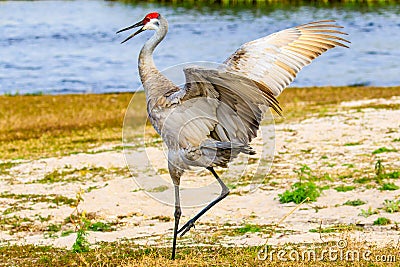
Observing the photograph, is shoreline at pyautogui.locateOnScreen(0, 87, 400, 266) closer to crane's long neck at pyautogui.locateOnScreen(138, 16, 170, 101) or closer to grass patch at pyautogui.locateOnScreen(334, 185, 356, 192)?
grass patch at pyautogui.locateOnScreen(334, 185, 356, 192)

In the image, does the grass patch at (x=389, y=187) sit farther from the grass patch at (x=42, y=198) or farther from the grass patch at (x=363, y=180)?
the grass patch at (x=42, y=198)

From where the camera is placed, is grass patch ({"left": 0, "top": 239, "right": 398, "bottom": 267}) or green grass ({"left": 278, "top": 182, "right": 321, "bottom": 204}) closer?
grass patch ({"left": 0, "top": 239, "right": 398, "bottom": 267})

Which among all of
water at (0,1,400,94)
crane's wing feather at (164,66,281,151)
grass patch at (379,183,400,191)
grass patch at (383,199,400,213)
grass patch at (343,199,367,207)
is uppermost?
crane's wing feather at (164,66,281,151)

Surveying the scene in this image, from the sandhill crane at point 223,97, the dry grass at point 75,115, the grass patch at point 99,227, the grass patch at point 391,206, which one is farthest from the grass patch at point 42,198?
the grass patch at point 391,206

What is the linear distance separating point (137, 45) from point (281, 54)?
94.0ft

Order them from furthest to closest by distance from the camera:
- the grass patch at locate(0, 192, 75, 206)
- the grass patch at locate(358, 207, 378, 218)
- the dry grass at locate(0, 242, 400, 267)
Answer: the grass patch at locate(0, 192, 75, 206) < the grass patch at locate(358, 207, 378, 218) < the dry grass at locate(0, 242, 400, 267)

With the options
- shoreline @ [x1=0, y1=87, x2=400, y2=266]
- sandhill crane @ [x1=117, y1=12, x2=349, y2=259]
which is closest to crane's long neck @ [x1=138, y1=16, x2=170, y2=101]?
sandhill crane @ [x1=117, y1=12, x2=349, y2=259]

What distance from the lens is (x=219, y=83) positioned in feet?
18.9

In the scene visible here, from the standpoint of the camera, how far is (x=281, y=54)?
6715 mm

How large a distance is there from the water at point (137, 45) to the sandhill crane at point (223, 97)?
17.5 m

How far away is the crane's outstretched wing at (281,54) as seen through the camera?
21.5 feet

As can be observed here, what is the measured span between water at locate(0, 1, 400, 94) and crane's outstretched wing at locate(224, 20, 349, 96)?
57.4 ft

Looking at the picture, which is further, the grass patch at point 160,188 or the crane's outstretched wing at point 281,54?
the grass patch at point 160,188

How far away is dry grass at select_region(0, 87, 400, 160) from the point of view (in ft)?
46.6
